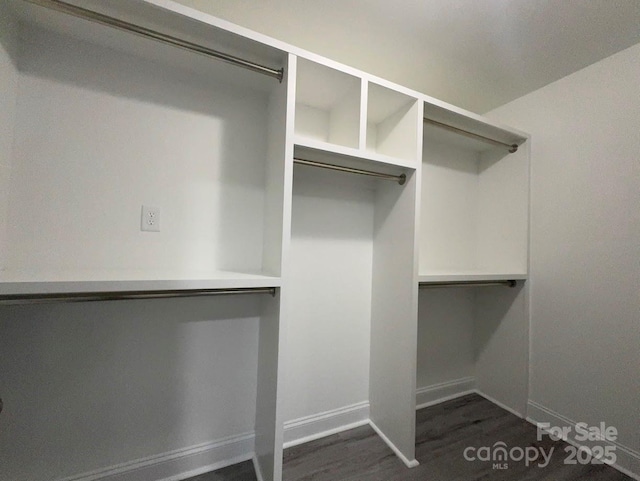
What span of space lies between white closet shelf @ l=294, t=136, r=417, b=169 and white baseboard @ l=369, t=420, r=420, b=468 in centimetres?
162

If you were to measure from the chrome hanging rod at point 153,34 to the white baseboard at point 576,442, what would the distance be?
2.61 m

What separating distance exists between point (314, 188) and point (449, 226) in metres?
1.22

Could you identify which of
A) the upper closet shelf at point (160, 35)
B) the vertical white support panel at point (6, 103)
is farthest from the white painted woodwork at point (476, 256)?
the vertical white support panel at point (6, 103)

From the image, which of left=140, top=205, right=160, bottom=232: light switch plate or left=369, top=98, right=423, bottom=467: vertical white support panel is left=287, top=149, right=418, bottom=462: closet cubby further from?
left=140, top=205, right=160, bottom=232: light switch plate

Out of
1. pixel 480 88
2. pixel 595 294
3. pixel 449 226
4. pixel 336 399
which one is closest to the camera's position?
pixel 595 294

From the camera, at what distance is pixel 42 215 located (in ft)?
3.30

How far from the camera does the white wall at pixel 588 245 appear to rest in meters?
1.35

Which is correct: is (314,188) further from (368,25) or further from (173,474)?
(173,474)

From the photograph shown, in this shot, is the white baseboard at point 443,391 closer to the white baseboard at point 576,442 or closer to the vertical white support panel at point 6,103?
the white baseboard at point 576,442

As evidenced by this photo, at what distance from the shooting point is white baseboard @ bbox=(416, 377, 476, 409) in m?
Answer: 1.88

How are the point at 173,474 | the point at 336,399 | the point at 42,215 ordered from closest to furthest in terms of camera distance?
the point at 42,215, the point at 173,474, the point at 336,399

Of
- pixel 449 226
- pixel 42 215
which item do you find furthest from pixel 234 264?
pixel 449 226

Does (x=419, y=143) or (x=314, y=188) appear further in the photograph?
(x=314, y=188)

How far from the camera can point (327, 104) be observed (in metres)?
1.55
